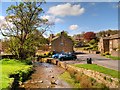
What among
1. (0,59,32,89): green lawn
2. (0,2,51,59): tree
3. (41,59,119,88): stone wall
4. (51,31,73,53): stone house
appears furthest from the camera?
(51,31,73,53): stone house

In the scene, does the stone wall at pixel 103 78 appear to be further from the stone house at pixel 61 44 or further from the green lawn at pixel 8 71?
the stone house at pixel 61 44

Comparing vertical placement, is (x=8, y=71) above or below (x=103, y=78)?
above

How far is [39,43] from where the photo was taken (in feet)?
153

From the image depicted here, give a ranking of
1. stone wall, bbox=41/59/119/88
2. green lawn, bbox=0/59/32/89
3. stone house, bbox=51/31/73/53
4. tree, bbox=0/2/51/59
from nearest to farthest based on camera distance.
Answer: green lawn, bbox=0/59/32/89
stone wall, bbox=41/59/119/88
tree, bbox=0/2/51/59
stone house, bbox=51/31/73/53

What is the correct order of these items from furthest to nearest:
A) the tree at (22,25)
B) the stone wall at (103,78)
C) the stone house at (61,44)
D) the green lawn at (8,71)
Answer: the stone house at (61,44), the tree at (22,25), the stone wall at (103,78), the green lawn at (8,71)

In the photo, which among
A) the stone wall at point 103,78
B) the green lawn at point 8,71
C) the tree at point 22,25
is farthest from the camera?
the tree at point 22,25

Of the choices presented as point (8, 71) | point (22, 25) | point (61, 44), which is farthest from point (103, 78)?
point (61, 44)

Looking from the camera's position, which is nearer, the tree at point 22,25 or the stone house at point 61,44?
the tree at point 22,25

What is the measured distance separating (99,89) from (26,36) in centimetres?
2955

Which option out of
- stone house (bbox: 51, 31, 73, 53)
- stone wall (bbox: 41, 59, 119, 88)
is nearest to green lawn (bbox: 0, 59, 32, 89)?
stone wall (bbox: 41, 59, 119, 88)

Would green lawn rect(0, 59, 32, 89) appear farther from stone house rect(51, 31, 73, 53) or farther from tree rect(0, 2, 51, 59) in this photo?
stone house rect(51, 31, 73, 53)

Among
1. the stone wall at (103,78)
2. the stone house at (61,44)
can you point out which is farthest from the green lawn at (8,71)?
the stone house at (61,44)

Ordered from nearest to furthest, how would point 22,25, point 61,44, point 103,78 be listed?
1. point 103,78
2. point 22,25
3. point 61,44

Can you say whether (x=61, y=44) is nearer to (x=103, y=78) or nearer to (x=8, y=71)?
(x=8, y=71)
